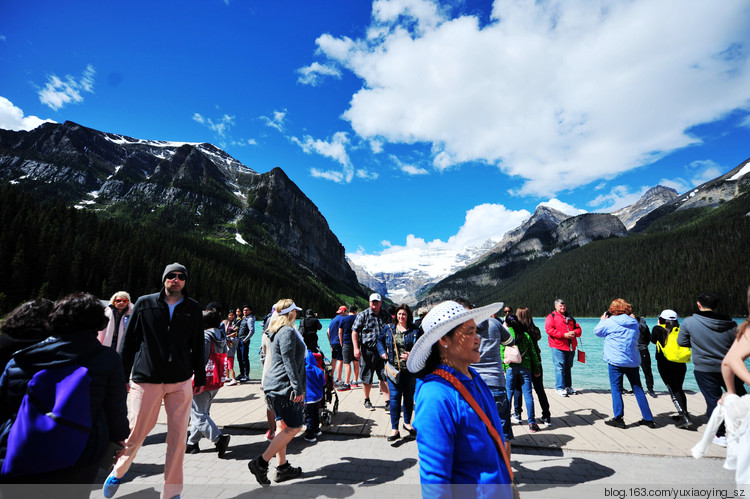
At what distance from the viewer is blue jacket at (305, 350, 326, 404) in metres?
6.09

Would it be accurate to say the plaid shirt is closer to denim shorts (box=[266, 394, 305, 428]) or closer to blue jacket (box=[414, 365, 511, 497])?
denim shorts (box=[266, 394, 305, 428])

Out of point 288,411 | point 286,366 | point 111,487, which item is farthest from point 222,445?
point 286,366

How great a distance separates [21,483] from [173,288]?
7.24 feet

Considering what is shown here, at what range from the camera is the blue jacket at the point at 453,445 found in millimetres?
1692

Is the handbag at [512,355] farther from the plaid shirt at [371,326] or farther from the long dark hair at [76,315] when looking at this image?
the long dark hair at [76,315]

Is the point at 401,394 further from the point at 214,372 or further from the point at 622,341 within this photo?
the point at 622,341

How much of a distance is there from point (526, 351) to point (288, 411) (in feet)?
15.5

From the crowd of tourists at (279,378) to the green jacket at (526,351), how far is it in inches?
0.8

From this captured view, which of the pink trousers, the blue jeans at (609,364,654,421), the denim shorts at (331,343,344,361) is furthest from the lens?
the denim shorts at (331,343,344,361)

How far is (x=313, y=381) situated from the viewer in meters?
6.20

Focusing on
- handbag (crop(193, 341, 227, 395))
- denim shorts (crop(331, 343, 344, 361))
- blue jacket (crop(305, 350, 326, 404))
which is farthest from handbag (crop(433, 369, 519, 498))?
denim shorts (crop(331, 343, 344, 361))

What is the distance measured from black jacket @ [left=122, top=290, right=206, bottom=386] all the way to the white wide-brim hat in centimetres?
324

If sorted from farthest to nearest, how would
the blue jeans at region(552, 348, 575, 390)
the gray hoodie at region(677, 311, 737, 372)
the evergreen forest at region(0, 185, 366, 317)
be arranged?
the evergreen forest at region(0, 185, 366, 317) < the blue jeans at region(552, 348, 575, 390) < the gray hoodie at region(677, 311, 737, 372)

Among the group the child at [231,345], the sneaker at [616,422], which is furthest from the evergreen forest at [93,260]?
the sneaker at [616,422]
